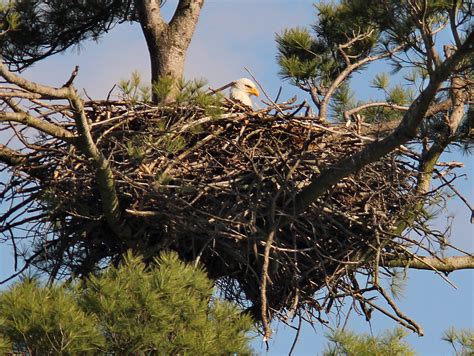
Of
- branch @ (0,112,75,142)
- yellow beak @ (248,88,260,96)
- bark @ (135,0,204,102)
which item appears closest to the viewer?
branch @ (0,112,75,142)

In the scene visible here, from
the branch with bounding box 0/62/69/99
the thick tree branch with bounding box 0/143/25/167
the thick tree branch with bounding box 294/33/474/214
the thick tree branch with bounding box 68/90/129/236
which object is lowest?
the branch with bounding box 0/62/69/99

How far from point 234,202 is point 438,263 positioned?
1650 mm

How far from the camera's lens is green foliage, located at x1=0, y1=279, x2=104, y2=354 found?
5910mm

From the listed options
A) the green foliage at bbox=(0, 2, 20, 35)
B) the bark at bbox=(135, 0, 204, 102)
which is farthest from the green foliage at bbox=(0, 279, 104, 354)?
the bark at bbox=(135, 0, 204, 102)

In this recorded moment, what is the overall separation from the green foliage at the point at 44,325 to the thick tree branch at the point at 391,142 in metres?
1.77

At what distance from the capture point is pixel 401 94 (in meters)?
9.41

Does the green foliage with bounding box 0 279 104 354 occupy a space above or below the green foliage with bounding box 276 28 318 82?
below

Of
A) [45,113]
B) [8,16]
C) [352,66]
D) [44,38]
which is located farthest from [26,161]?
[352,66]

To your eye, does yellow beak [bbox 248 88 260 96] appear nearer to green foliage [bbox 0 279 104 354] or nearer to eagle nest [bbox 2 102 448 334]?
eagle nest [bbox 2 102 448 334]

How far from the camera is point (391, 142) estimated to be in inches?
265

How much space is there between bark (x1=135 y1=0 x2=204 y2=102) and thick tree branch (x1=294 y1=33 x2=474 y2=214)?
1.81 m

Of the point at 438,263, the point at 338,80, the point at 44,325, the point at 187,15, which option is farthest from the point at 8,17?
the point at 438,263

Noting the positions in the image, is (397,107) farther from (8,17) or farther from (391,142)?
(8,17)

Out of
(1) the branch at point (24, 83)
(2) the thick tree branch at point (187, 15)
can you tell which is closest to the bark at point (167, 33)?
(2) the thick tree branch at point (187, 15)
